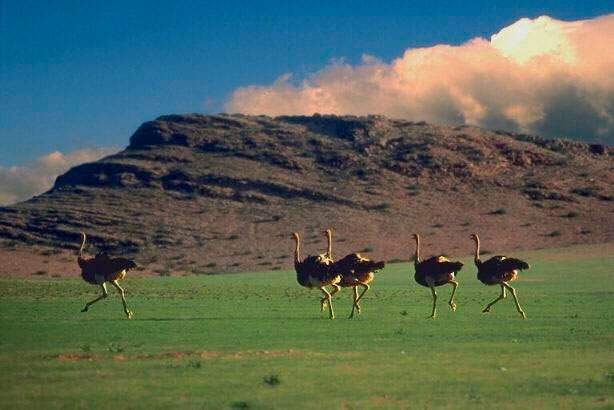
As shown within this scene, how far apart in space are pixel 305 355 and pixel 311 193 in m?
73.6

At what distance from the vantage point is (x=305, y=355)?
635 inches

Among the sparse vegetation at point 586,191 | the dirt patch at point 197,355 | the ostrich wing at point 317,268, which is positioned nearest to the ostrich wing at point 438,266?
the ostrich wing at point 317,268

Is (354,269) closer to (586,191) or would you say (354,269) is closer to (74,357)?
(74,357)

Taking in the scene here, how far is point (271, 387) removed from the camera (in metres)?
12.6

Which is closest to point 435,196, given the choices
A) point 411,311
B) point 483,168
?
point 483,168

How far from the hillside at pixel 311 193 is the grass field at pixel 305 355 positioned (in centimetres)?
4290

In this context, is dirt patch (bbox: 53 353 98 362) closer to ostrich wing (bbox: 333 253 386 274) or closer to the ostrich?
the ostrich

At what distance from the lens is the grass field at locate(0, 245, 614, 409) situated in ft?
39.2

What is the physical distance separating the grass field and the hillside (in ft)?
141

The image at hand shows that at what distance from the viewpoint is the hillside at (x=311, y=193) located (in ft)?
255

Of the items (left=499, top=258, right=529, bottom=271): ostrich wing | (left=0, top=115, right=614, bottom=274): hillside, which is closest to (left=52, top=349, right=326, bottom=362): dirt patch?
(left=499, top=258, right=529, bottom=271): ostrich wing

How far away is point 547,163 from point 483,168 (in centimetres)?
755

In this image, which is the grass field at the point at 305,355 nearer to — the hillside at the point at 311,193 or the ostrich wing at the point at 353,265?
the ostrich wing at the point at 353,265

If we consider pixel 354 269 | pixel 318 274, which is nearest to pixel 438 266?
pixel 354 269
